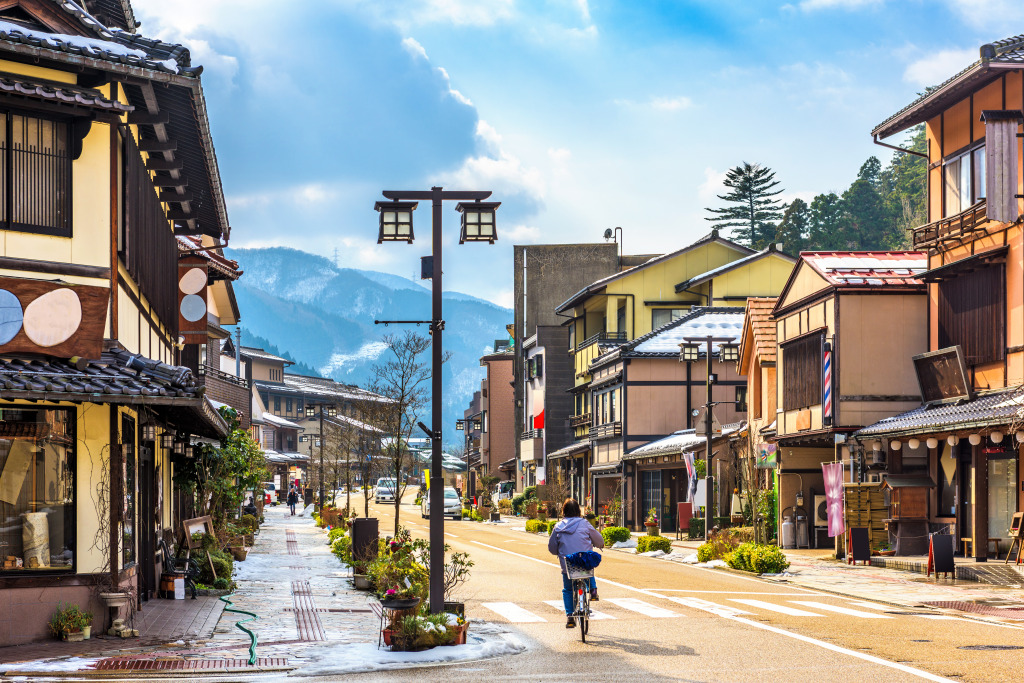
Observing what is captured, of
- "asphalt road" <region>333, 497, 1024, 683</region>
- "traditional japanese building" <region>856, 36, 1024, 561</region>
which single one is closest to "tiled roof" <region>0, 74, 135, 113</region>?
"asphalt road" <region>333, 497, 1024, 683</region>

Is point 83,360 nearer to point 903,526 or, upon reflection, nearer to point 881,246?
point 903,526

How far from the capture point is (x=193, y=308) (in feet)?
72.9

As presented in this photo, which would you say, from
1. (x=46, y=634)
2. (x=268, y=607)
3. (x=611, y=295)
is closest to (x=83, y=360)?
(x=46, y=634)

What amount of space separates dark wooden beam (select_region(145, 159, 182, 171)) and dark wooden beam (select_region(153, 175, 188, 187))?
115 cm

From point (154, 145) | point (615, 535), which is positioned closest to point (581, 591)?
point (154, 145)

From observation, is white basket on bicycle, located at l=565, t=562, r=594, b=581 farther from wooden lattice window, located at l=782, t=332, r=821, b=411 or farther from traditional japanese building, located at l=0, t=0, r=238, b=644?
wooden lattice window, located at l=782, t=332, r=821, b=411

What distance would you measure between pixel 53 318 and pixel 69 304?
0.85 ft

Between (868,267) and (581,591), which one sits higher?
(868,267)

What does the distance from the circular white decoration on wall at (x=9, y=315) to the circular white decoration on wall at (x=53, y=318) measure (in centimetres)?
10

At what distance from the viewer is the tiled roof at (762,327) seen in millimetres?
38500

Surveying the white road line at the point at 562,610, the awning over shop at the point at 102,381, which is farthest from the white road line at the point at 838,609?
the awning over shop at the point at 102,381

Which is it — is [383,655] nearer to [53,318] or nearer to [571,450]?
[53,318]

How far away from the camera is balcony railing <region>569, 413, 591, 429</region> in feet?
205

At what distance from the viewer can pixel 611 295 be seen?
6159 cm
